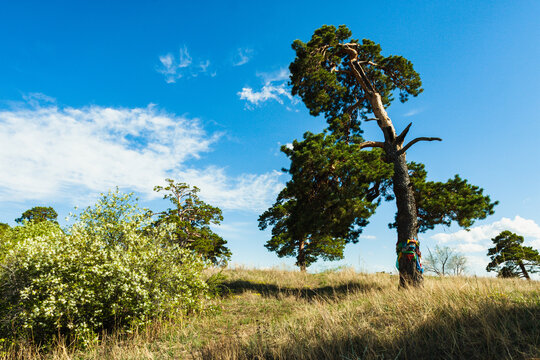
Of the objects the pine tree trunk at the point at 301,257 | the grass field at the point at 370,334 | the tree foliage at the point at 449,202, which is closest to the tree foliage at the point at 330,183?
the tree foliage at the point at 449,202

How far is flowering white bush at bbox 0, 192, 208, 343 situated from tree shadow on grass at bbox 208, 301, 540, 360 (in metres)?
2.72

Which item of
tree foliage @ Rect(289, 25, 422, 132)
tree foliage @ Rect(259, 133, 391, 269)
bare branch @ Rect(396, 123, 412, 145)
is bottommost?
tree foliage @ Rect(259, 133, 391, 269)

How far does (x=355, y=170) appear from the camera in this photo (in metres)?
8.80

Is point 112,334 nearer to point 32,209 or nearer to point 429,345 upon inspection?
point 429,345

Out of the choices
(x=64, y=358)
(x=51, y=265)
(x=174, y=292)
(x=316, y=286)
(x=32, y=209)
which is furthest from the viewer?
(x=32, y=209)

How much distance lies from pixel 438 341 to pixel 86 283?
6675 mm

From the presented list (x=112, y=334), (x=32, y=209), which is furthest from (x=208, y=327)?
(x=32, y=209)

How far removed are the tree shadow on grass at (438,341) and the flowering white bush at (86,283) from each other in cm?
272

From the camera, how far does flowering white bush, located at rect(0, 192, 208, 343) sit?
18.4ft

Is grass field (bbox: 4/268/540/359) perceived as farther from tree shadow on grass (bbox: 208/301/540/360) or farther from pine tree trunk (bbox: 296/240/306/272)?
pine tree trunk (bbox: 296/240/306/272)

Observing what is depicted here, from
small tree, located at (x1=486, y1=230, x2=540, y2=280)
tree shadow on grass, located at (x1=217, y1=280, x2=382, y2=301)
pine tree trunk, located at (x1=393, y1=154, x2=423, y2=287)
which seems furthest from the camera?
small tree, located at (x1=486, y1=230, x2=540, y2=280)

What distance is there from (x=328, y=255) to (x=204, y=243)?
9.77m

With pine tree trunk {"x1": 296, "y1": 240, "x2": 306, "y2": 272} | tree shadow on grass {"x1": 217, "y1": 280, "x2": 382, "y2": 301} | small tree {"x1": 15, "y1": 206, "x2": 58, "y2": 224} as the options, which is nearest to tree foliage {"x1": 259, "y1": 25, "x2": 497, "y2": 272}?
tree shadow on grass {"x1": 217, "y1": 280, "x2": 382, "y2": 301}

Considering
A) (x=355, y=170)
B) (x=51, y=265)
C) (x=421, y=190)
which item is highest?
(x=355, y=170)
